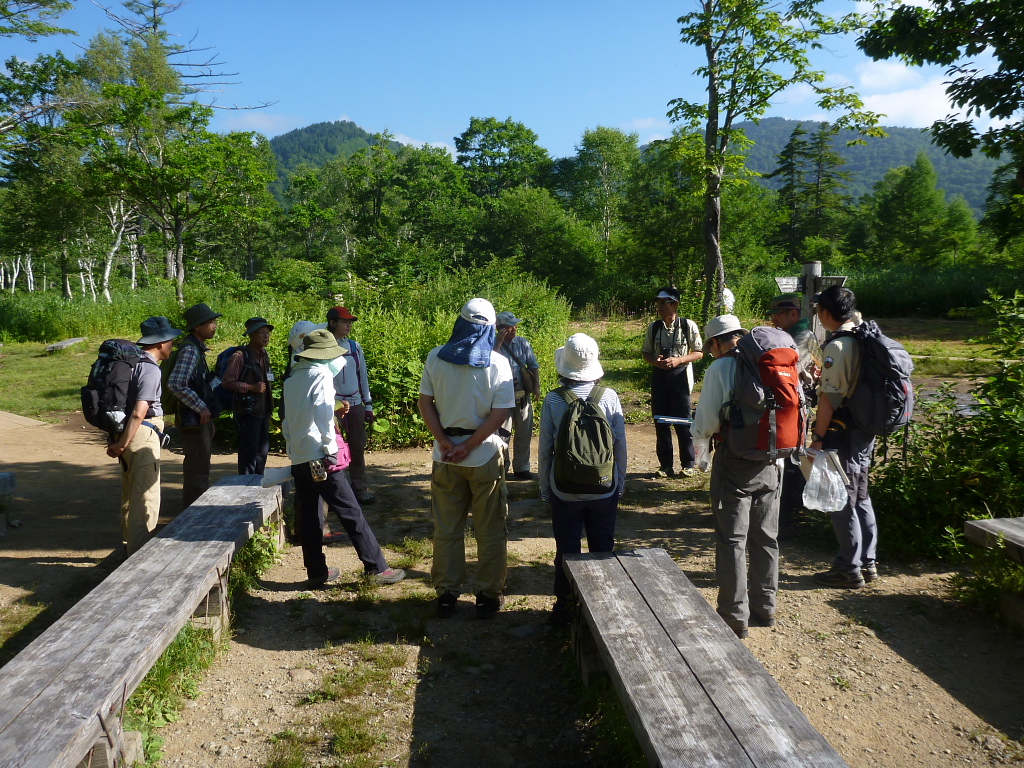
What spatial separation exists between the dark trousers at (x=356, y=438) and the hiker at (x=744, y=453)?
3.13 metres

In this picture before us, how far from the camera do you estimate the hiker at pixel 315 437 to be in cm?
420

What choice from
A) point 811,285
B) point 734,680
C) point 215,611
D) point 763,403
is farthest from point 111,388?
point 811,285

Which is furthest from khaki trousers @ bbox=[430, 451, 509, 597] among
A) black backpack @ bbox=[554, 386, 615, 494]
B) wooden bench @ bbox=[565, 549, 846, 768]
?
Result: wooden bench @ bbox=[565, 549, 846, 768]

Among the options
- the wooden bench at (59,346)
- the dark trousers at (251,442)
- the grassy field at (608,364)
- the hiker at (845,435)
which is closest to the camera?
the hiker at (845,435)

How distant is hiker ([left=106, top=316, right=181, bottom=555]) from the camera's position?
4648 mm

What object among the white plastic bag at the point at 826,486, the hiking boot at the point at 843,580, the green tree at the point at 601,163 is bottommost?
the hiking boot at the point at 843,580

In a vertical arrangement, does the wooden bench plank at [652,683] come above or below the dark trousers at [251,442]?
below

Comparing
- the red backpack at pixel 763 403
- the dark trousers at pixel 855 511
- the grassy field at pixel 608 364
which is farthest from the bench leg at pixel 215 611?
the grassy field at pixel 608 364

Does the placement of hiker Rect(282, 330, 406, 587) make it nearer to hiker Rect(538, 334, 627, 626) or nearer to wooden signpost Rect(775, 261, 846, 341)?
hiker Rect(538, 334, 627, 626)

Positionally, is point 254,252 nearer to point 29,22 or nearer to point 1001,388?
point 29,22

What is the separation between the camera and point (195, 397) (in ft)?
16.8

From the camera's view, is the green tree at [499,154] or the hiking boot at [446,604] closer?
the hiking boot at [446,604]

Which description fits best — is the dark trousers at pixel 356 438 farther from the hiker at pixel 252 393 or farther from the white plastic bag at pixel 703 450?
the white plastic bag at pixel 703 450

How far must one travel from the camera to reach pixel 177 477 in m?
7.32
